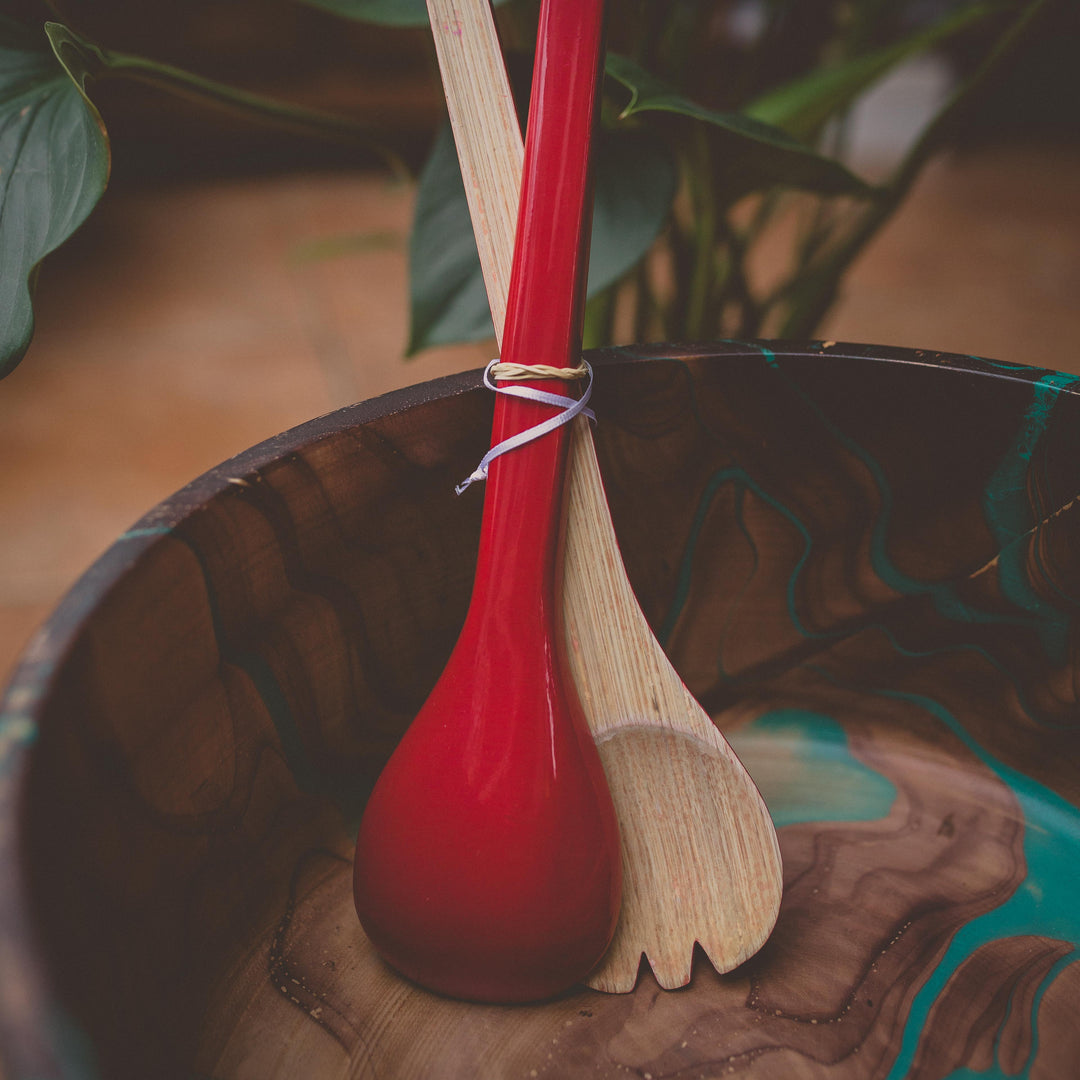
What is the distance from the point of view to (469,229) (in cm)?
26

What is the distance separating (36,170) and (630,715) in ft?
0.62

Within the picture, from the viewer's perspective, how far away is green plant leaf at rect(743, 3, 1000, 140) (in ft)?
0.97

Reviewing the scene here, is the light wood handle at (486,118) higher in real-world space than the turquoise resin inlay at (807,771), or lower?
higher

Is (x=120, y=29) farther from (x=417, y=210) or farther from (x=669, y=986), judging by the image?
(x=669, y=986)

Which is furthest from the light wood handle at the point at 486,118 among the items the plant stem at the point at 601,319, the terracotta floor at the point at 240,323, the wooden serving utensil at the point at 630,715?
the terracotta floor at the point at 240,323

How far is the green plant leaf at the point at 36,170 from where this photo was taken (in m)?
0.19

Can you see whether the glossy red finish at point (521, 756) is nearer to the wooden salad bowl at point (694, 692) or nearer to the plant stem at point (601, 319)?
the wooden salad bowl at point (694, 692)

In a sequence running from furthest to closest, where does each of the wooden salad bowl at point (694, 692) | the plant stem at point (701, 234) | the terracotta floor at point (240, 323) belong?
the terracotta floor at point (240, 323)
the plant stem at point (701, 234)
the wooden salad bowl at point (694, 692)

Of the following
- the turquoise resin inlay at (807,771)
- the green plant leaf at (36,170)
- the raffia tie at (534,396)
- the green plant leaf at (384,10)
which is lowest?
the turquoise resin inlay at (807,771)

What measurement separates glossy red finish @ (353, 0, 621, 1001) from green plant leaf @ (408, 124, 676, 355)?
2.4 inches

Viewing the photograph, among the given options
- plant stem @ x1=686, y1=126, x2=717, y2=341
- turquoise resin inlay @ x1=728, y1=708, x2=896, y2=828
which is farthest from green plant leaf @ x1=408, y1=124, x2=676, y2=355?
turquoise resin inlay @ x1=728, y1=708, x2=896, y2=828

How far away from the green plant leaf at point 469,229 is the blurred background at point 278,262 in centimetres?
9

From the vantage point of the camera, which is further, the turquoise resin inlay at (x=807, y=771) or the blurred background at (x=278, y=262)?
the blurred background at (x=278, y=262)

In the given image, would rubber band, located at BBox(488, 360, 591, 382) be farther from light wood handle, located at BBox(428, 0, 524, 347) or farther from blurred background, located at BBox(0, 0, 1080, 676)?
blurred background, located at BBox(0, 0, 1080, 676)
